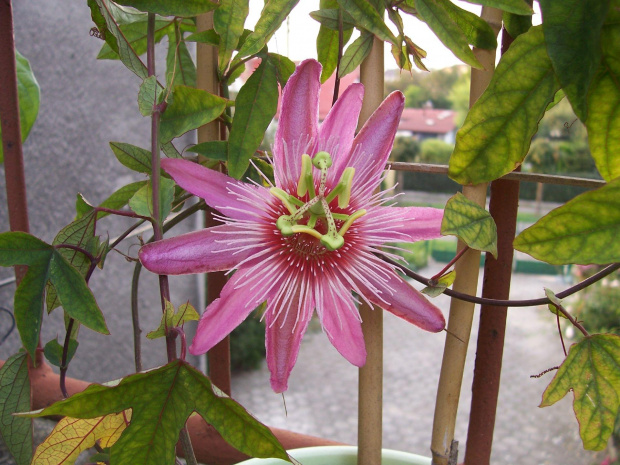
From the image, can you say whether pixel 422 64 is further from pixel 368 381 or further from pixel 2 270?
pixel 2 270

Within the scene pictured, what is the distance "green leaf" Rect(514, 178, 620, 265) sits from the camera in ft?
0.89

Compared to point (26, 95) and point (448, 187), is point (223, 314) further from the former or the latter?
point (448, 187)

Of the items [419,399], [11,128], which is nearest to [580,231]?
[11,128]

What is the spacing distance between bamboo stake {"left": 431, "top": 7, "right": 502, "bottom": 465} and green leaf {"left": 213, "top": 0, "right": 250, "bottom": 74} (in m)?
0.14

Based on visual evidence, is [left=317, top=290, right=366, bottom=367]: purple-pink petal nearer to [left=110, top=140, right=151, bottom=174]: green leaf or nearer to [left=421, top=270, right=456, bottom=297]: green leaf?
[left=421, top=270, right=456, bottom=297]: green leaf

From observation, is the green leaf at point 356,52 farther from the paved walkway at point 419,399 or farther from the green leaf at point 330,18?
the paved walkway at point 419,399

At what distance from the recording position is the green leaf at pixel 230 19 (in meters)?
0.33

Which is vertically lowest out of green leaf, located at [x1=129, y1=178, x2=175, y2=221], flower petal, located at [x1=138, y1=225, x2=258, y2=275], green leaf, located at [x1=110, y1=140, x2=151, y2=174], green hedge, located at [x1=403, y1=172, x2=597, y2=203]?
green hedge, located at [x1=403, y1=172, x2=597, y2=203]

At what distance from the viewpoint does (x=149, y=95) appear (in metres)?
0.34

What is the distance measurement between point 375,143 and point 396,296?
9 centimetres

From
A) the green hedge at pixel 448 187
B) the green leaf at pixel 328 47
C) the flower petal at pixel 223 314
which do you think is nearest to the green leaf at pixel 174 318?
the flower petal at pixel 223 314

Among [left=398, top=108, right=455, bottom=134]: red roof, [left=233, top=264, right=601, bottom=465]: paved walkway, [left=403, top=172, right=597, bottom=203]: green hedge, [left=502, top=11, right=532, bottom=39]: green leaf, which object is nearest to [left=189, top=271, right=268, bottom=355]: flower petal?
[left=502, top=11, right=532, bottom=39]: green leaf

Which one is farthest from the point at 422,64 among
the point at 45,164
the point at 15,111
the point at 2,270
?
the point at 45,164

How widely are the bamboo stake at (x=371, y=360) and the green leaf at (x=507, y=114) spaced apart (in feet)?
0.26
